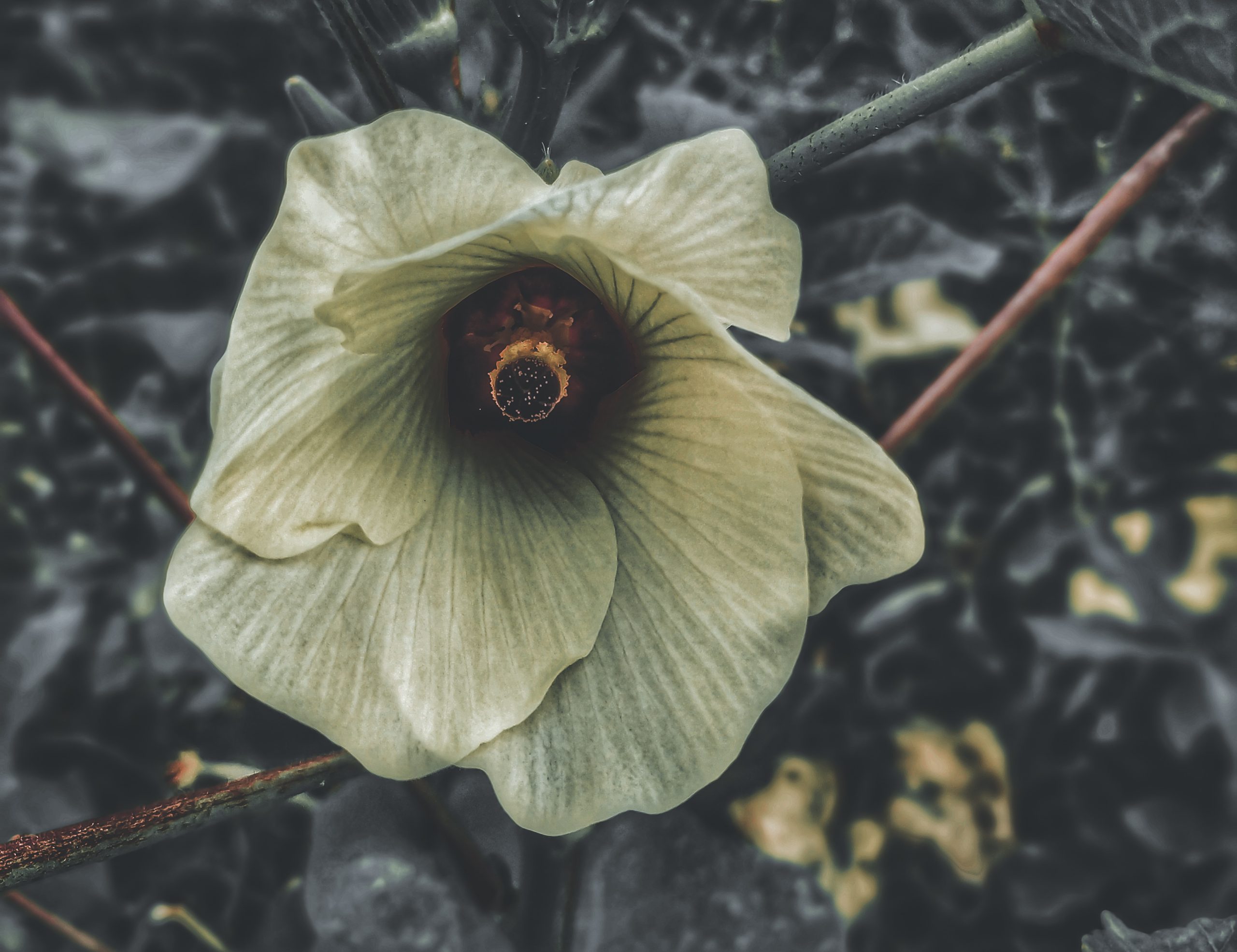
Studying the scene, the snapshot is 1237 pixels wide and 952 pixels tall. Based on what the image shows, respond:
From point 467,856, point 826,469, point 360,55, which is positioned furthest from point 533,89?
point 467,856

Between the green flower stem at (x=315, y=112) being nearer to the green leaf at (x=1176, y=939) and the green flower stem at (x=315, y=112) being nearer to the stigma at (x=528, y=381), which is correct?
the stigma at (x=528, y=381)

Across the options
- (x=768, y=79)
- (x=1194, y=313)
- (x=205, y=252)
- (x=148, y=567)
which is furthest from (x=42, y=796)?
(x=1194, y=313)

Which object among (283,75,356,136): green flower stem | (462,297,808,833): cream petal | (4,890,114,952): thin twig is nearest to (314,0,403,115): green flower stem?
(283,75,356,136): green flower stem

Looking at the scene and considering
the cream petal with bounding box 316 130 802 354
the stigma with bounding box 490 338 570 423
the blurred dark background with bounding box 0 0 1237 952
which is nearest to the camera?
the cream petal with bounding box 316 130 802 354

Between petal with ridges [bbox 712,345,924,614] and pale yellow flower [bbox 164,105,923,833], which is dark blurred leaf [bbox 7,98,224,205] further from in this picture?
petal with ridges [bbox 712,345,924,614]

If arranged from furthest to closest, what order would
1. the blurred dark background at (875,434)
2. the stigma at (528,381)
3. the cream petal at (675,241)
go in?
the blurred dark background at (875,434), the stigma at (528,381), the cream petal at (675,241)

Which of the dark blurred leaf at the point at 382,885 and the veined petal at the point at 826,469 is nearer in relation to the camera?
the veined petal at the point at 826,469

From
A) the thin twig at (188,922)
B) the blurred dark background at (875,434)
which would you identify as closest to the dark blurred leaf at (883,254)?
the blurred dark background at (875,434)
